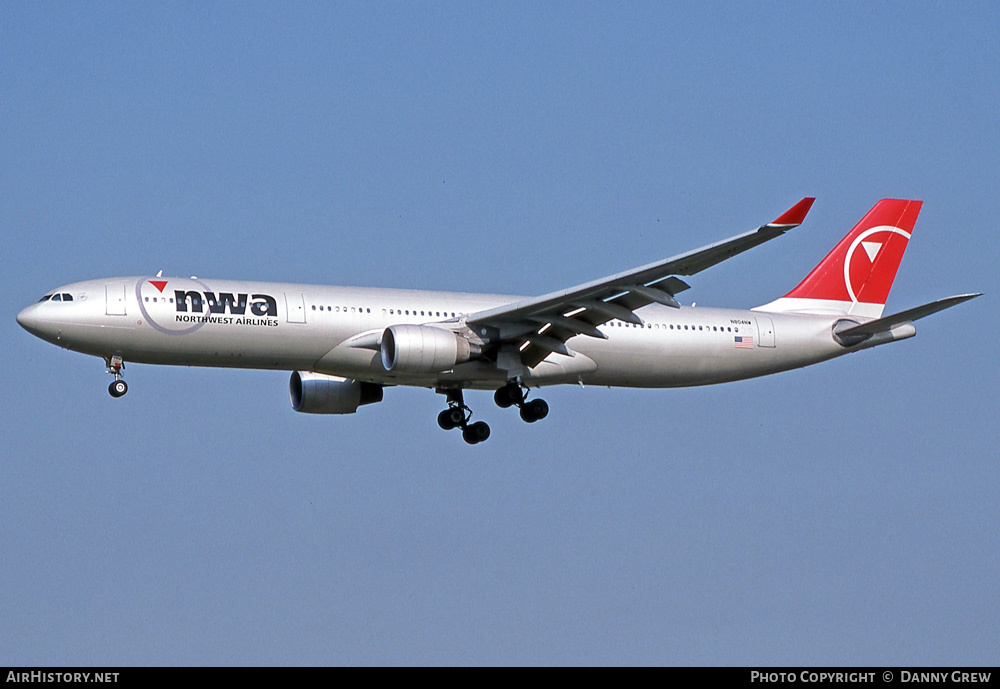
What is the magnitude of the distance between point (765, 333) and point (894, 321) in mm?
3849

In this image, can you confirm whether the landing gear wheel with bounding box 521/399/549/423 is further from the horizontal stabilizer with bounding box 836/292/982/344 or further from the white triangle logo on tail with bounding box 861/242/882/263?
the white triangle logo on tail with bounding box 861/242/882/263

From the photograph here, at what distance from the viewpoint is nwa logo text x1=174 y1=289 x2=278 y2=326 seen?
1487 inches

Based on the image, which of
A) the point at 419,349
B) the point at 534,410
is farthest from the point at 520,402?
the point at 419,349

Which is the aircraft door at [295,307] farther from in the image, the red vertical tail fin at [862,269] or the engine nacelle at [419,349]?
the red vertical tail fin at [862,269]

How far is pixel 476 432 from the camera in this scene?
43.5m

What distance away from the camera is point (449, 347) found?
38.2 metres

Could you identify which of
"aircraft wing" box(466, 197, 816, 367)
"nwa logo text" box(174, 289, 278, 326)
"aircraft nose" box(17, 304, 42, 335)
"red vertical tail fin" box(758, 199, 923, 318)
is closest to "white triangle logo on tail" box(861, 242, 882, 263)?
"red vertical tail fin" box(758, 199, 923, 318)

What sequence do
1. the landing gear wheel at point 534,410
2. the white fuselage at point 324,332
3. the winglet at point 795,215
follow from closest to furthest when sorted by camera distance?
1. the winglet at point 795,215
2. the white fuselage at point 324,332
3. the landing gear wheel at point 534,410

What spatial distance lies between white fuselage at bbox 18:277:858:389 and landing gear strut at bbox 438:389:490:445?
1.96 metres

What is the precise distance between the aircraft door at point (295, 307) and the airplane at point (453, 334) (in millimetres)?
27

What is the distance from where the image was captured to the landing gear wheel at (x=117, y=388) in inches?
1500

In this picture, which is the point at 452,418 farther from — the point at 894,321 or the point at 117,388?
the point at 894,321

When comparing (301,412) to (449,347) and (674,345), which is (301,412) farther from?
(674,345)

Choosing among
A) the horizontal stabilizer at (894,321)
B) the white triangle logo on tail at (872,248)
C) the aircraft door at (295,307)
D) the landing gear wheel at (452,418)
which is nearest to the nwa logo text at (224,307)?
the aircraft door at (295,307)
